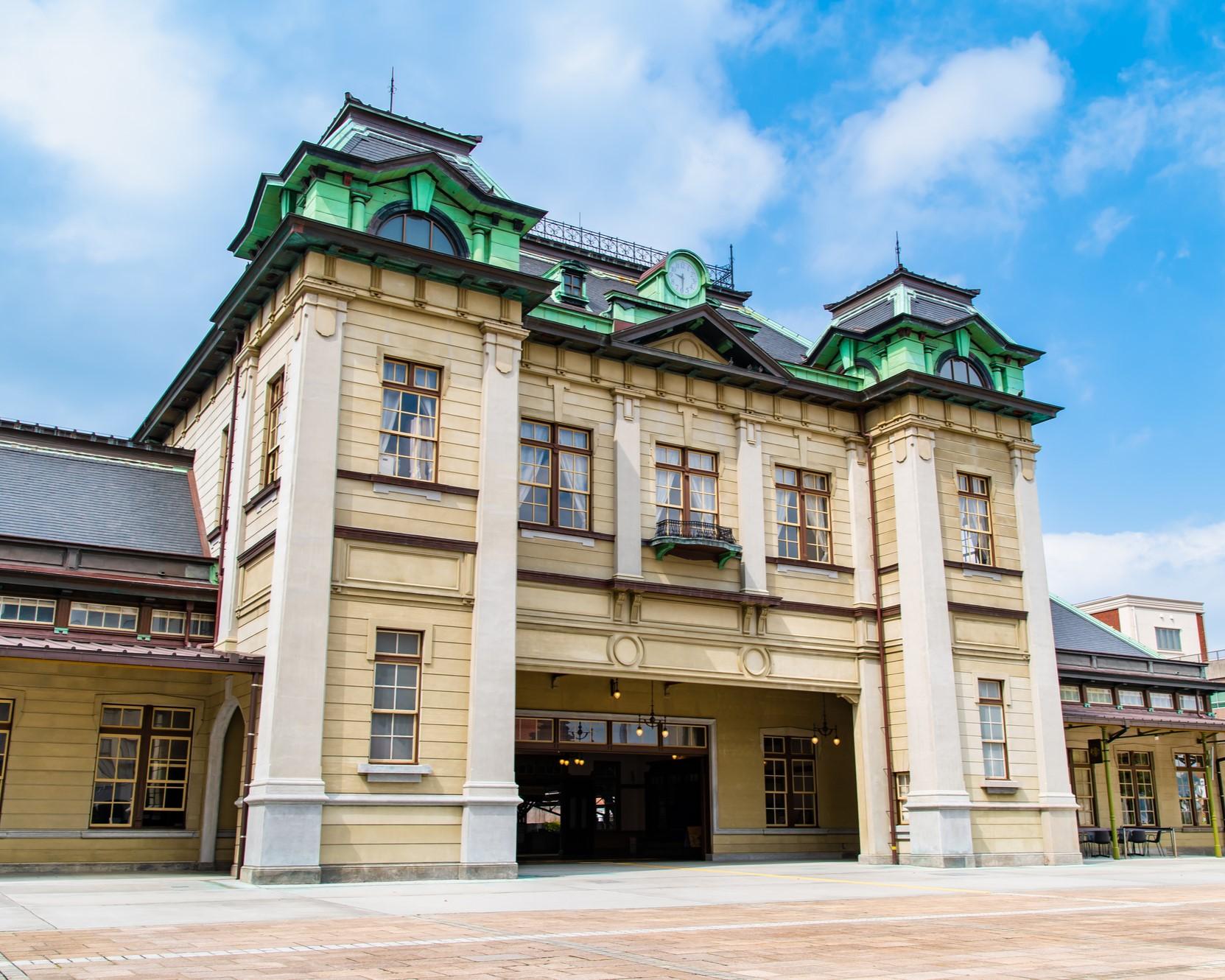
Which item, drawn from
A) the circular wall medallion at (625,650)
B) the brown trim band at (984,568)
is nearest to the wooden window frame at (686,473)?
the circular wall medallion at (625,650)

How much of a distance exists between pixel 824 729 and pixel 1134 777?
10110 millimetres

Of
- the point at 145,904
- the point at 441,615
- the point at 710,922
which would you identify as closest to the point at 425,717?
the point at 441,615

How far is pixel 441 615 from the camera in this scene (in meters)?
18.8

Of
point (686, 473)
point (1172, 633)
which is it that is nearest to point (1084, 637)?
point (686, 473)

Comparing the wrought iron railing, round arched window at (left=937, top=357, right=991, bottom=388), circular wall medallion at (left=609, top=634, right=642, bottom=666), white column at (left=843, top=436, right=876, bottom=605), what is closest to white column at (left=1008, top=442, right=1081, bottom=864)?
round arched window at (left=937, top=357, right=991, bottom=388)

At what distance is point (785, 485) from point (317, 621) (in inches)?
440

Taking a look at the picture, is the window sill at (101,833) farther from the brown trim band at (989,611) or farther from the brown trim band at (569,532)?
the brown trim band at (989,611)

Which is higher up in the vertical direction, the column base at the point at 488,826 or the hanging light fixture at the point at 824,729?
the hanging light fixture at the point at 824,729

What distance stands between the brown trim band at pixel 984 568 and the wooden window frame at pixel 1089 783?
6.79 meters

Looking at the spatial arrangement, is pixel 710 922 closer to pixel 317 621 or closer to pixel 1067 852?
pixel 317 621

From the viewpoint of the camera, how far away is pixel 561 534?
21.4 meters

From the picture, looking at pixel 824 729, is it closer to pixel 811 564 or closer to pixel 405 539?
pixel 811 564

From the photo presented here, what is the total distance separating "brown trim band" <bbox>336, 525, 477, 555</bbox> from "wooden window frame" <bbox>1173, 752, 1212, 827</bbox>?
74.2 ft

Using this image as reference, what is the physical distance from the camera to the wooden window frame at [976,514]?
2519 centimetres
